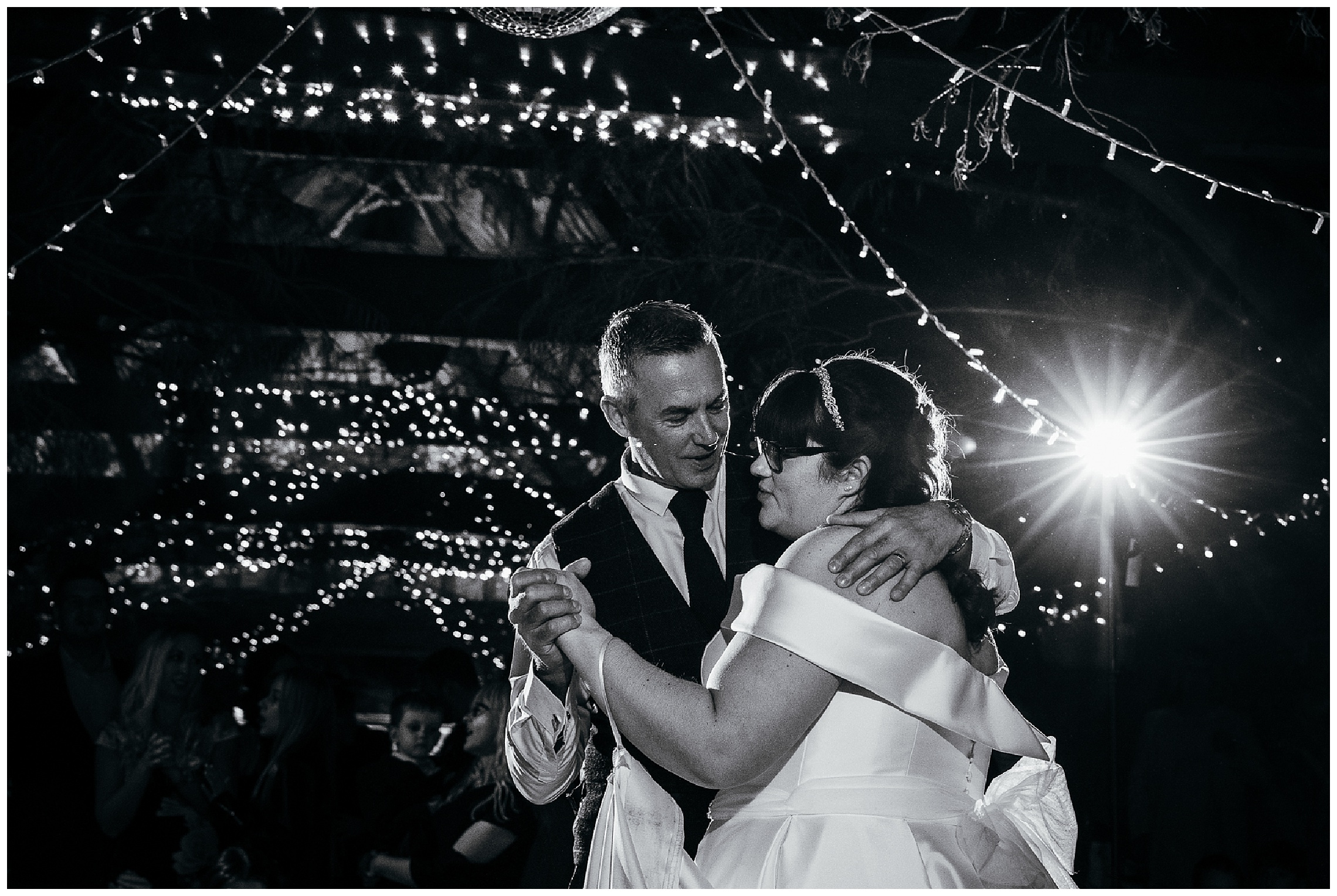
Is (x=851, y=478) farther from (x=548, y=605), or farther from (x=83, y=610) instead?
(x=83, y=610)

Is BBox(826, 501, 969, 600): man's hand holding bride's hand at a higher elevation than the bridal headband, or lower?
lower

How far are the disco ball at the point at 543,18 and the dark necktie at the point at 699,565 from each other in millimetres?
993

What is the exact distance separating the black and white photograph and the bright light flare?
0.03ft

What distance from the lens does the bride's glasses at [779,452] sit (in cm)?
160

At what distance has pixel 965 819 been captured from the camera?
5.15ft

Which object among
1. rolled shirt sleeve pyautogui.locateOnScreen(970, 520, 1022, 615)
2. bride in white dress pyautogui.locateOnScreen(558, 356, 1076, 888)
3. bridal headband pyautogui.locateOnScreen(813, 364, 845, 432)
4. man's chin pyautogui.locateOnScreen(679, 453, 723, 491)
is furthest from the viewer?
man's chin pyautogui.locateOnScreen(679, 453, 723, 491)

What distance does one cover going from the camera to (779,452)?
5.32 ft

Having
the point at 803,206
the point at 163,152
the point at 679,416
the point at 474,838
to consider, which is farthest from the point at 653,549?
the point at 803,206

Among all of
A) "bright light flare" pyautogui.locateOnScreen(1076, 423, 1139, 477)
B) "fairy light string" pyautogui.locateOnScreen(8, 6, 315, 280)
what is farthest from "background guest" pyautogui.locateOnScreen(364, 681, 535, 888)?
"bright light flare" pyautogui.locateOnScreen(1076, 423, 1139, 477)

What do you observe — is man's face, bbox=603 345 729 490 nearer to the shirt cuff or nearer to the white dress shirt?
the white dress shirt

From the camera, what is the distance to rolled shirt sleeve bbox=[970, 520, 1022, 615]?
1.81m

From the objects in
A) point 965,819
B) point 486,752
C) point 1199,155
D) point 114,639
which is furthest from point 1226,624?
point 114,639

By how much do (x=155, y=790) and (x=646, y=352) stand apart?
153 cm

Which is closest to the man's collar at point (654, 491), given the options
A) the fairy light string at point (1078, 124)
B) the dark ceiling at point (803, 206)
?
the fairy light string at point (1078, 124)
